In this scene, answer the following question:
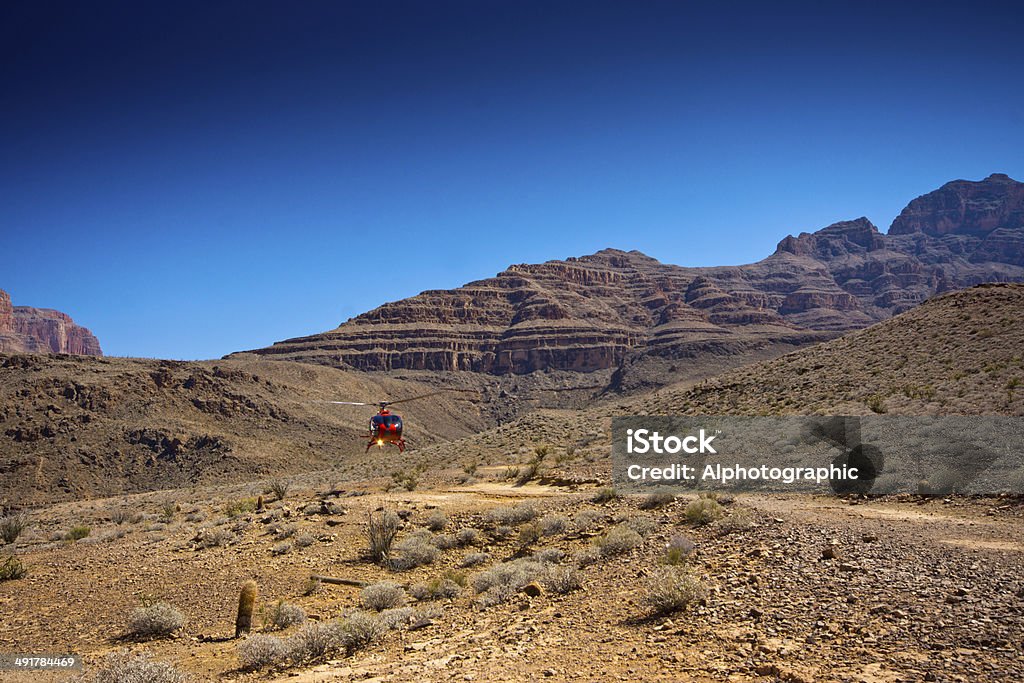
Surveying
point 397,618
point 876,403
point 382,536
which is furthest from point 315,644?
point 876,403

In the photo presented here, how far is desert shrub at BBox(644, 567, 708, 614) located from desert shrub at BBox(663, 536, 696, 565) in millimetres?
1562

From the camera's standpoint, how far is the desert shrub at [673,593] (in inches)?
328

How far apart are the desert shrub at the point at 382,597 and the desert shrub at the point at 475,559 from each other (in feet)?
7.86

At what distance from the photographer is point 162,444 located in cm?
5706

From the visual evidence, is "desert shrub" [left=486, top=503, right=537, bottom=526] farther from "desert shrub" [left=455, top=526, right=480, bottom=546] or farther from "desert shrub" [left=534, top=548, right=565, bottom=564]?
"desert shrub" [left=534, top=548, right=565, bottom=564]

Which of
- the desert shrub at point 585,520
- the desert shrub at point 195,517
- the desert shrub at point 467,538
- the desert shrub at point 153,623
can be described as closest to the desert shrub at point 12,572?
the desert shrub at point 153,623

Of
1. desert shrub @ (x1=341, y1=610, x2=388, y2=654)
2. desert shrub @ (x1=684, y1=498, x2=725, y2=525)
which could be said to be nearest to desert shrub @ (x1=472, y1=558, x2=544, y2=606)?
desert shrub @ (x1=341, y1=610, x2=388, y2=654)

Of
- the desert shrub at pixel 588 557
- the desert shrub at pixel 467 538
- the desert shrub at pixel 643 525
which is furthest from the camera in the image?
the desert shrub at pixel 467 538

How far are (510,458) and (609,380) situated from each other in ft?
302

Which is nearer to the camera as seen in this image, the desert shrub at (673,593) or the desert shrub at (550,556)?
the desert shrub at (673,593)

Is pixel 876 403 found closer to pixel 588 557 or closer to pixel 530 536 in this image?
pixel 530 536

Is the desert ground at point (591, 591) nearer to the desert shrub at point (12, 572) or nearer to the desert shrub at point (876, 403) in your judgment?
the desert shrub at point (12, 572)

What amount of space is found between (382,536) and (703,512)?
770 cm

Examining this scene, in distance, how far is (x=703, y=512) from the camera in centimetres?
1280
